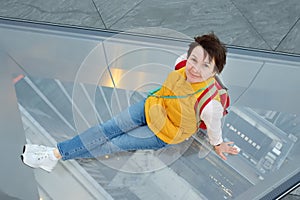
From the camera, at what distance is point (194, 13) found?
5.04 ft

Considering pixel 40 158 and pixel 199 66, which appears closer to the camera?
pixel 199 66

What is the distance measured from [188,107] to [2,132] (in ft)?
1.79

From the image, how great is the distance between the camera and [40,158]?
1232 millimetres

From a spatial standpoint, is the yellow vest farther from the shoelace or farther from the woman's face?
the shoelace

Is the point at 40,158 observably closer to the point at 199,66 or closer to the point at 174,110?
the point at 174,110

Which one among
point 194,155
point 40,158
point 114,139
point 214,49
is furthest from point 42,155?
point 214,49

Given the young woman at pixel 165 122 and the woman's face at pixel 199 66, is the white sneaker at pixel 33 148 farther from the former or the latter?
the woman's face at pixel 199 66

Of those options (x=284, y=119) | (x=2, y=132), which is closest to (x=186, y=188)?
(x=284, y=119)

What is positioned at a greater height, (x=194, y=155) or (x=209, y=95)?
(x=209, y=95)

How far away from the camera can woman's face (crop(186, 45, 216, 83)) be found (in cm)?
104

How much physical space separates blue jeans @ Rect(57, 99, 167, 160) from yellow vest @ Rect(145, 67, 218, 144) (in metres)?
0.03

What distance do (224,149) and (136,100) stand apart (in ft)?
0.91

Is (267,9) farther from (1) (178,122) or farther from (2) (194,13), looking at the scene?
(1) (178,122)

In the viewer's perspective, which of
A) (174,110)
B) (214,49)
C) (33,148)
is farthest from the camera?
(33,148)
